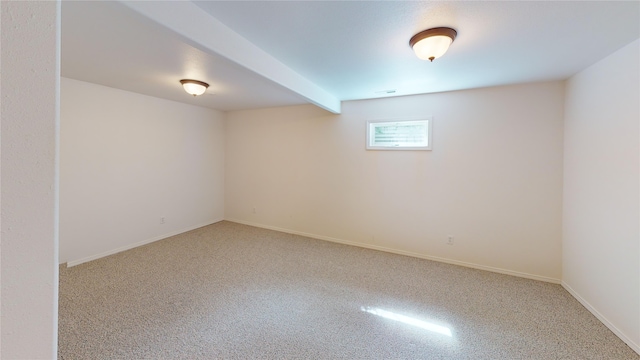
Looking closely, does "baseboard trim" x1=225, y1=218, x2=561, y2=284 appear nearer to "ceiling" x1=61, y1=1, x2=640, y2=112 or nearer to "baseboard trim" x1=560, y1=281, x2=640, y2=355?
"baseboard trim" x1=560, y1=281, x2=640, y2=355

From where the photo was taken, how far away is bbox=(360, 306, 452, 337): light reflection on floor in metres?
2.15

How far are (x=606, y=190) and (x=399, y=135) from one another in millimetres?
2244

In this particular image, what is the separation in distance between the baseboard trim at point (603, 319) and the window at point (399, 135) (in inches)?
88.4

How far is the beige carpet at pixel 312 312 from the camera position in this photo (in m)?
1.91

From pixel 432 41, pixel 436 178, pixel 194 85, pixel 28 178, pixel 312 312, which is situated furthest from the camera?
pixel 436 178

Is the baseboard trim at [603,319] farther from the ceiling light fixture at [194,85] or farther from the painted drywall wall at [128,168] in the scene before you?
the painted drywall wall at [128,168]

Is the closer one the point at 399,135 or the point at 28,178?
the point at 28,178

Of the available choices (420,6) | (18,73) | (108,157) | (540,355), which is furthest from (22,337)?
(108,157)

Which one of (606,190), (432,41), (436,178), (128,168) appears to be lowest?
(606,190)

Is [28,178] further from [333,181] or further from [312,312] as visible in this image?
[333,181]

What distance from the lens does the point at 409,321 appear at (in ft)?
7.42

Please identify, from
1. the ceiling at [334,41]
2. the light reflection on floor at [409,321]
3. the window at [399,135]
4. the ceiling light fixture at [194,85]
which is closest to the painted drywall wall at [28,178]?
the ceiling at [334,41]

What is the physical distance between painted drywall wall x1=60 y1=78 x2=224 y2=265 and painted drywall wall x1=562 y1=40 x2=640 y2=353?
18.7 ft

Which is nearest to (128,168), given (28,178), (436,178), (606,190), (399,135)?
(28,178)
